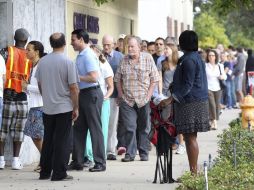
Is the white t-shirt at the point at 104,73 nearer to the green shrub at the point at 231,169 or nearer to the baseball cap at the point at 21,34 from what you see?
the baseball cap at the point at 21,34

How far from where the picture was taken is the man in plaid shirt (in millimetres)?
14133

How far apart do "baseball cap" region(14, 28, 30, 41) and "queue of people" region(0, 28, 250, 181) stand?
0.05 ft

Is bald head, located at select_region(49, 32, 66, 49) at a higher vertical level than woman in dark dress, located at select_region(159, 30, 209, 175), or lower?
higher

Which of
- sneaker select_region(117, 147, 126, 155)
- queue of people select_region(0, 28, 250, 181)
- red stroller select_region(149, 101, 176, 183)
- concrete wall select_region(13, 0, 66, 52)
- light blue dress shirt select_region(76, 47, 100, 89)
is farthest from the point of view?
sneaker select_region(117, 147, 126, 155)

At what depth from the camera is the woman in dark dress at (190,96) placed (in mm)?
11117

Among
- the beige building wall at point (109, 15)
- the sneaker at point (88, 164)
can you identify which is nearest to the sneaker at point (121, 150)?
the sneaker at point (88, 164)

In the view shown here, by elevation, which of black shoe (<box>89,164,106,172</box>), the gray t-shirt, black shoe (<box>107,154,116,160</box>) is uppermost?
the gray t-shirt

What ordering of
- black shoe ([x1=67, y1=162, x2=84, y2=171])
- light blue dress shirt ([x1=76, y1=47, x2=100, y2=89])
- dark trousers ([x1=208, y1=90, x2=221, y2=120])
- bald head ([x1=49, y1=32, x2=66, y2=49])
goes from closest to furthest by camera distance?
bald head ([x1=49, y1=32, x2=66, y2=49])
light blue dress shirt ([x1=76, y1=47, x2=100, y2=89])
black shoe ([x1=67, y1=162, x2=84, y2=171])
dark trousers ([x1=208, y1=90, x2=221, y2=120])

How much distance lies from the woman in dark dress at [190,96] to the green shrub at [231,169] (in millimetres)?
431

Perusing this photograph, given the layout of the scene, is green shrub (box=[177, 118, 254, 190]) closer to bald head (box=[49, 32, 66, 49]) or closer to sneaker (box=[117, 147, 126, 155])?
bald head (box=[49, 32, 66, 49])

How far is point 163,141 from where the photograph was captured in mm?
11602

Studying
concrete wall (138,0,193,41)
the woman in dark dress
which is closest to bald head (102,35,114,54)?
the woman in dark dress

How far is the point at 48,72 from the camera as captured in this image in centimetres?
1172

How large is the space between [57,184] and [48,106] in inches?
39.9
